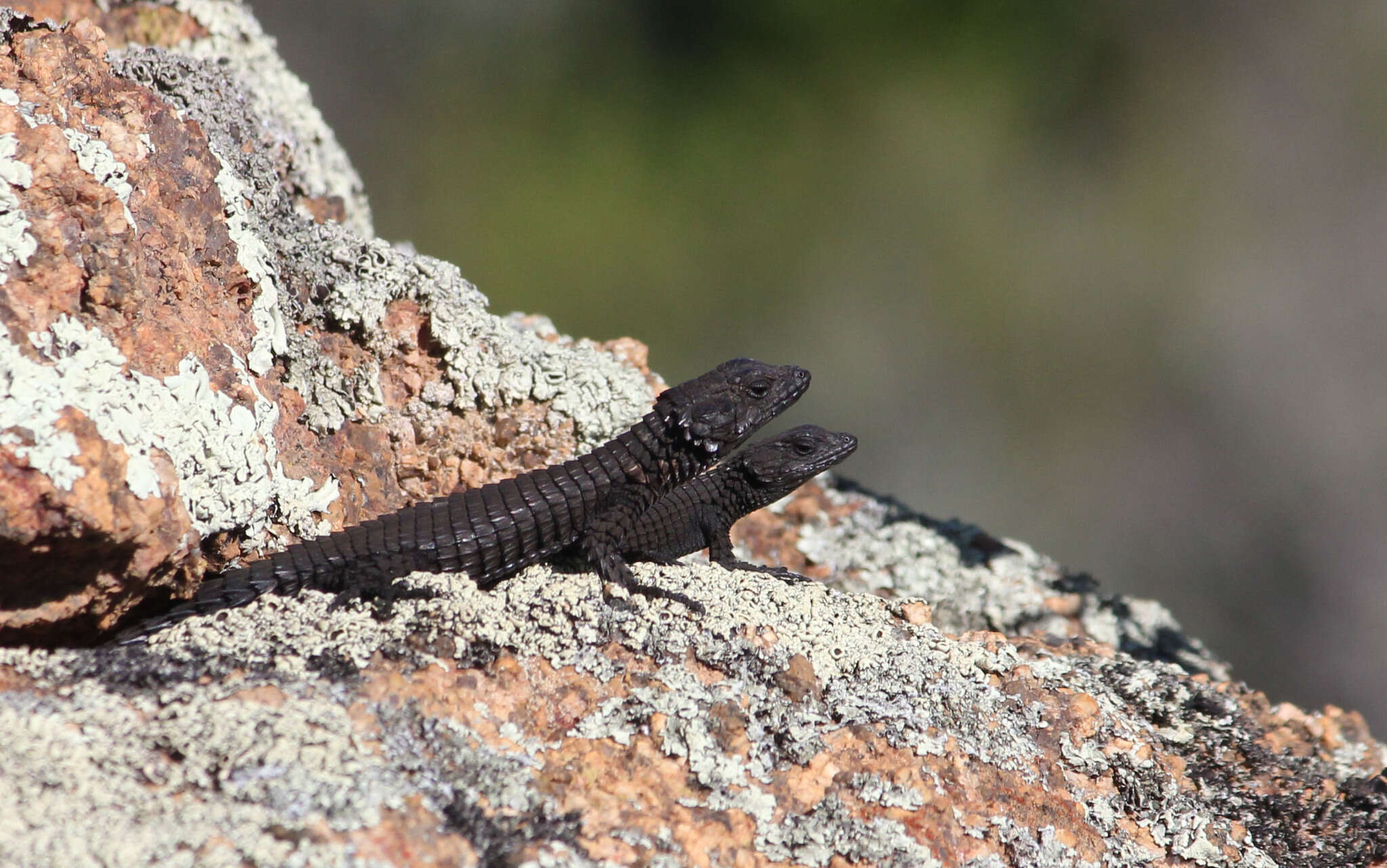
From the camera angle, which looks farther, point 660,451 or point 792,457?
point 792,457

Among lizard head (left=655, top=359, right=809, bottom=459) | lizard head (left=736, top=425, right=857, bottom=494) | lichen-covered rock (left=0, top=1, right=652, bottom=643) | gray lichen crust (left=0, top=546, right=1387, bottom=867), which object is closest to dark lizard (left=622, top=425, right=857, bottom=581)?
lizard head (left=736, top=425, right=857, bottom=494)

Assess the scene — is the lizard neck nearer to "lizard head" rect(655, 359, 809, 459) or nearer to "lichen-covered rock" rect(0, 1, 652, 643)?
"lizard head" rect(655, 359, 809, 459)

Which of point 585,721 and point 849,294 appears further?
point 849,294

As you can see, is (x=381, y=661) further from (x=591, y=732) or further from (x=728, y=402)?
(x=728, y=402)

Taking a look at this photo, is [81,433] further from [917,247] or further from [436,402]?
[917,247]

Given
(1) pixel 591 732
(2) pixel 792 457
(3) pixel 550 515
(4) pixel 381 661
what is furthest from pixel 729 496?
(4) pixel 381 661

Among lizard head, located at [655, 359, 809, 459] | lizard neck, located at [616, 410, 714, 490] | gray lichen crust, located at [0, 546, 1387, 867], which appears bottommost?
gray lichen crust, located at [0, 546, 1387, 867]

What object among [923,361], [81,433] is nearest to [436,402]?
[81,433]
